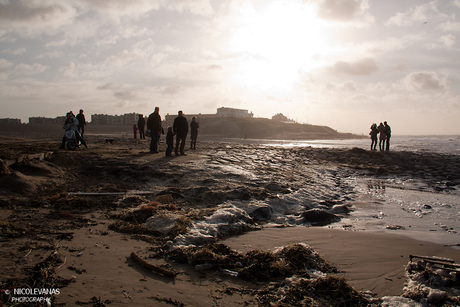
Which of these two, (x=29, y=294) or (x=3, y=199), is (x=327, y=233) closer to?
(x=29, y=294)

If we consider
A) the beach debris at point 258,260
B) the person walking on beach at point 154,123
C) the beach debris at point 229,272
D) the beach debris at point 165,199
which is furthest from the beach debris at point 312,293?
the person walking on beach at point 154,123

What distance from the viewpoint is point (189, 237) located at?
13.5 feet

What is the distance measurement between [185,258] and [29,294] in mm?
1591

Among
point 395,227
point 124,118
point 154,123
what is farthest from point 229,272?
point 124,118

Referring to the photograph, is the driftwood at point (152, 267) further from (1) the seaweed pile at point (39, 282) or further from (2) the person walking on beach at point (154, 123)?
(2) the person walking on beach at point (154, 123)

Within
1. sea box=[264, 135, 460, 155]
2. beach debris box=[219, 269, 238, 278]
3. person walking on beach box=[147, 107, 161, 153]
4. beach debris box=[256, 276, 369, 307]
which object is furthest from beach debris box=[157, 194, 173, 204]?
sea box=[264, 135, 460, 155]

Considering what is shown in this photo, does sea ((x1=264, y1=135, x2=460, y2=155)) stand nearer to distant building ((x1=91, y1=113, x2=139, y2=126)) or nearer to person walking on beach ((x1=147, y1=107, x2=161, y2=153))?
person walking on beach ((x1=147, y1=107, x2=161, y2=153))

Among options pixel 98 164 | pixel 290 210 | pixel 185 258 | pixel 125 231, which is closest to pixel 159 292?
pixel 185 258

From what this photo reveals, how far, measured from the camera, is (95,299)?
8.01 feet

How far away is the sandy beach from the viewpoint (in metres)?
2.75

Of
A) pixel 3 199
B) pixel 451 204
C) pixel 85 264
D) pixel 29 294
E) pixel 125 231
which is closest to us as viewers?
pixel 29 294

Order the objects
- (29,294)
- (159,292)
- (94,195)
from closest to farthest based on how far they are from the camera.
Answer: (29,294)
(159,292)
(94,195)

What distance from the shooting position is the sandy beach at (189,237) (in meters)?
2.75

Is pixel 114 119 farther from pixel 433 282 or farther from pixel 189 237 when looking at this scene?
pixel 433 282
